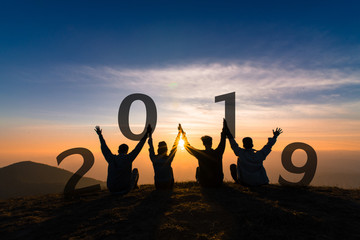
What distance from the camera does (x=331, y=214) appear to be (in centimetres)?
666

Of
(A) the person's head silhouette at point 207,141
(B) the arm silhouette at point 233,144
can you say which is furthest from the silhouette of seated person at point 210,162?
(B) the arm silhouette at point 233,144

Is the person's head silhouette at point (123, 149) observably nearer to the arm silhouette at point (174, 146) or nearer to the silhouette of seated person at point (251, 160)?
the arm silhouette at point (174, 146)

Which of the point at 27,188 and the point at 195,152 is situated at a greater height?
the point at 195,152

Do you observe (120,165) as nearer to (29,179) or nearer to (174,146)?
(174,146)

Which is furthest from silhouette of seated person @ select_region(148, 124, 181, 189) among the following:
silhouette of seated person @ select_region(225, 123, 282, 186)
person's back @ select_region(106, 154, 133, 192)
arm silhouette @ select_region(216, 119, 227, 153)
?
silhouette of seated person @ select_region(225, 123, 282, 186)

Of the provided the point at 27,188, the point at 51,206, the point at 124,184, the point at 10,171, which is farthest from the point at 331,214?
the point at 10,171

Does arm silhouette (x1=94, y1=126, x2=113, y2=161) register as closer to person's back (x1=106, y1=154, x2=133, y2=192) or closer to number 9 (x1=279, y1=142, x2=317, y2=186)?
person's back (x1=106, y1=154, x2=133, y2=192)

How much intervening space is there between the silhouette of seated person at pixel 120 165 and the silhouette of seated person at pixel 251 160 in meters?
4.44

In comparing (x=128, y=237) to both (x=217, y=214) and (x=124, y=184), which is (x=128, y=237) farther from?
(x=124, y=184)

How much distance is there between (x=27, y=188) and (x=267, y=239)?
61.2 meters

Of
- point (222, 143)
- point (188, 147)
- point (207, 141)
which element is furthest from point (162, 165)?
point (222, 143)

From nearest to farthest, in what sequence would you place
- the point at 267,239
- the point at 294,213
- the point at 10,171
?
the point at 267,239, the point at 294,213, the point at 10,171

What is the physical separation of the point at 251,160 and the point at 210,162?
1817mm

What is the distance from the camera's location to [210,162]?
10.2 meters
